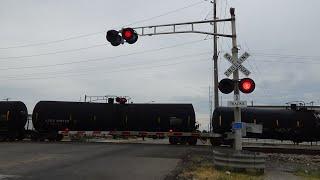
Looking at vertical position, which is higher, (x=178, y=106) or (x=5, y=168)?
(x=178, y=106)

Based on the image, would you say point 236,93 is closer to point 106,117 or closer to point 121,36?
point 121,36

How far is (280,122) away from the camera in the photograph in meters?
33.0

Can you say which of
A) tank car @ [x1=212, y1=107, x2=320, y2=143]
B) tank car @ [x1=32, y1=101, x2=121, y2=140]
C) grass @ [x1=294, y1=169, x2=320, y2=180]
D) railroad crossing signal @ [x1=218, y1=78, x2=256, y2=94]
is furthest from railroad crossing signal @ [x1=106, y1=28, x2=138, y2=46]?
tank car @ [x1=32, y1=101, x2=121, y2=140]


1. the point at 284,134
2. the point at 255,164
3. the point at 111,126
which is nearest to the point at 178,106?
the point at 111,126

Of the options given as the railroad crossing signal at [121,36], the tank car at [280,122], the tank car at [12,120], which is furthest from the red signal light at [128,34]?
the tank car at [12,120]

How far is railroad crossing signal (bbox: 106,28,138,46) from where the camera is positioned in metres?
17.9

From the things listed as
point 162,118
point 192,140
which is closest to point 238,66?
point 192,140

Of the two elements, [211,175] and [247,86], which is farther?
[247,86]

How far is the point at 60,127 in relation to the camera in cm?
3600

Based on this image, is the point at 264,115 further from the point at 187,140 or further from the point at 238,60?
the point at 238,60

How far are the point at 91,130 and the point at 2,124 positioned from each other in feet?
21.5

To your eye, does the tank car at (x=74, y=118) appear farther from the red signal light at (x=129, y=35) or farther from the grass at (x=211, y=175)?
the grass at (x=211, y=175)

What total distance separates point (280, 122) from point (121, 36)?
18.3m

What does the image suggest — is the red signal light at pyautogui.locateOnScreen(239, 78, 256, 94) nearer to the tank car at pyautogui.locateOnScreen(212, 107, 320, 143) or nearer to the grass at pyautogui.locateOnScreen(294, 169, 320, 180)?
the grass at pyautogui.locateOnScreen(294, 169, 320, 180)
